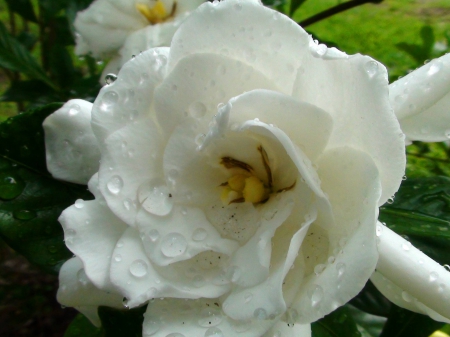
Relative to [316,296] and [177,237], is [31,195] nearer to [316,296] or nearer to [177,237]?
[177,237]

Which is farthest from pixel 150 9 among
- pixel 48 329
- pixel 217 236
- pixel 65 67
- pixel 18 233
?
pixel 48 329

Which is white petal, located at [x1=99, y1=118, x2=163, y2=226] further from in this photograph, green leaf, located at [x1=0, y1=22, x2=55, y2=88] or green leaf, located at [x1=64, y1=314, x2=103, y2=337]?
green leaf, located at [x1=0, y1=22, x2=55, y2=88]

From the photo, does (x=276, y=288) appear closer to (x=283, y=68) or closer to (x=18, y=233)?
(x=283, y=68)

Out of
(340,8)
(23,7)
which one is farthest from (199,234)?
(23,7)

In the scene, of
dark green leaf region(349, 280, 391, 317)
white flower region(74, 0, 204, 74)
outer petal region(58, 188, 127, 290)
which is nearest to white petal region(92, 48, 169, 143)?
outer petal region(58, 188, 127, 290)

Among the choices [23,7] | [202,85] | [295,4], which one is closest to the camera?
[202,85]
